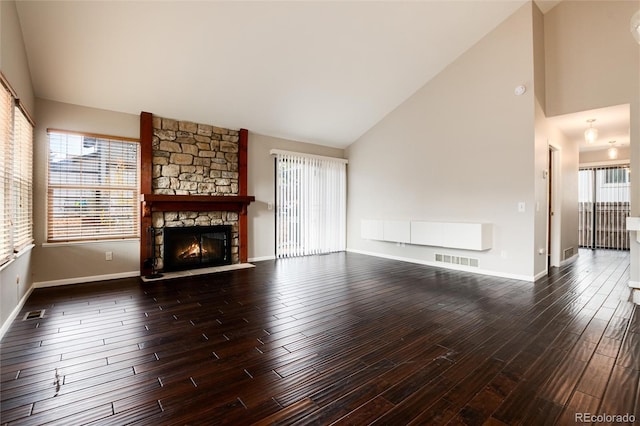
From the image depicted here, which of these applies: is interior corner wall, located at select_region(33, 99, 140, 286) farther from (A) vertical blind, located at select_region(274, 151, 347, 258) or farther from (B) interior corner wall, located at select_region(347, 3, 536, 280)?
(B) interior corner wall, located at select_region(347, 3, 536, 280)

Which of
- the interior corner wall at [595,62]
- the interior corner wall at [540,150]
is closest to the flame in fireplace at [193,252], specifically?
the interior corner wall at [540,150]

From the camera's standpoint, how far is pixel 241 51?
4.04 meters

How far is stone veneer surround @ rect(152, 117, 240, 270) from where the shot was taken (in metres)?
5.02

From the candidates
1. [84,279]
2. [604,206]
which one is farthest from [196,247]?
[604,206]

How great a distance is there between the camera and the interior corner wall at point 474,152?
443 cm

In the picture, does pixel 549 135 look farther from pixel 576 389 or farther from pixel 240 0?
pixel 240 0

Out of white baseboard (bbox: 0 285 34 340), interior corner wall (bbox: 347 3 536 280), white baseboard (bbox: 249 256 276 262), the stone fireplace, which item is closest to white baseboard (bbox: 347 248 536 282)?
interior corner wall (bbox: 347 3 536 280)

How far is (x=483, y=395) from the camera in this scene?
175 cm

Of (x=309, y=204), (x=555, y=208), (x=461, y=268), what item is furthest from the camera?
(x=309, y=204)

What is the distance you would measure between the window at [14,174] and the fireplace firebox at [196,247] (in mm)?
1733

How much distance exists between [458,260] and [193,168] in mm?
4918

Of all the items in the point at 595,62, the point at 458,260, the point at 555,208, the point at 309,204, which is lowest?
the point at 458,260

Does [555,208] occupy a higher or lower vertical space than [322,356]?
higher

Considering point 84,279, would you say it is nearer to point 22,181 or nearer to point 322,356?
point 22,181
